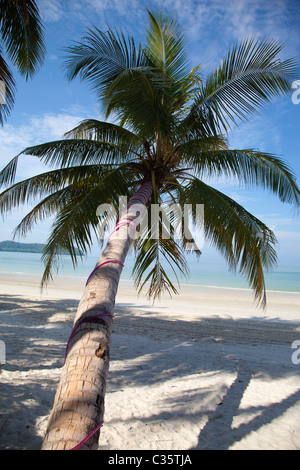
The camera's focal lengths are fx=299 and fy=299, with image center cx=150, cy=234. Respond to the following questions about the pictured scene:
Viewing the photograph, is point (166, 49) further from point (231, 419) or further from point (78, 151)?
point (231, 419)

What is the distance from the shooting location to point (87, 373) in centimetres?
190

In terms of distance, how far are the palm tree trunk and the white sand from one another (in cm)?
127

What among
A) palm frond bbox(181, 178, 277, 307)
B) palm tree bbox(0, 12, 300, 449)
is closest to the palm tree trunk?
palm tree bbox(0, 12, 300, 449)

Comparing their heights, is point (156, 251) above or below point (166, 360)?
above

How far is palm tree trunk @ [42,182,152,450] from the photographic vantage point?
1.58 meters

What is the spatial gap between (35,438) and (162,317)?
276 inches

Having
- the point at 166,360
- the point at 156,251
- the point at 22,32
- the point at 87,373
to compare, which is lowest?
the point at 166,360

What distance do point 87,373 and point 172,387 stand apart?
2649 mm

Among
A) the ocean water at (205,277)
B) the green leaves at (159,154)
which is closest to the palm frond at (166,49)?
the green leaves at (159,154)

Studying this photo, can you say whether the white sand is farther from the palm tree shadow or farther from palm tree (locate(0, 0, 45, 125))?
palm tree (locate(0, 0, 45, 125))

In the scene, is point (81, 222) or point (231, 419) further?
point (81, 222)

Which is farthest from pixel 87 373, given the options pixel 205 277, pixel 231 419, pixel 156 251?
pixel 205 277

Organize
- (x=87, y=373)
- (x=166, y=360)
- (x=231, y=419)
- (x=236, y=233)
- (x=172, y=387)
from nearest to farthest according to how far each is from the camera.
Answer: (x=87, y=373), (x=231, y=419), (x=172, y=387), (x=236, y=233), (x=166, y=360)

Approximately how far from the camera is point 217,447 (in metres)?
2.81
